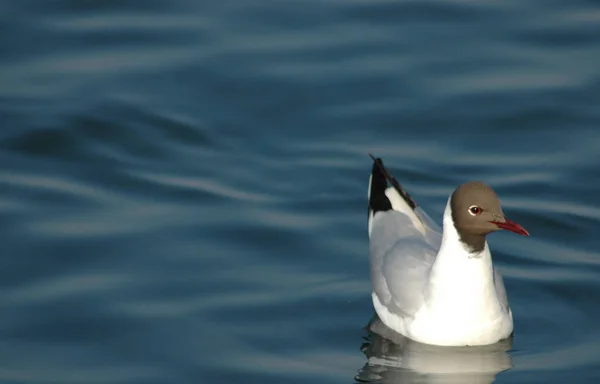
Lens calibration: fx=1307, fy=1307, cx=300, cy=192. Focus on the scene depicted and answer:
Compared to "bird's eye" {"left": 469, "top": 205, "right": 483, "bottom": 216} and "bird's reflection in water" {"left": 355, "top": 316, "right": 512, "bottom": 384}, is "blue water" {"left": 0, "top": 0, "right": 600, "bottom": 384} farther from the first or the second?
"bird's eye" {"left": 469, "top": 205, "right": 483, "bottom": 216}

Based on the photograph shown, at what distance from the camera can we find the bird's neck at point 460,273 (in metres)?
8.46

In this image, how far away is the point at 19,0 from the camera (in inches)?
599

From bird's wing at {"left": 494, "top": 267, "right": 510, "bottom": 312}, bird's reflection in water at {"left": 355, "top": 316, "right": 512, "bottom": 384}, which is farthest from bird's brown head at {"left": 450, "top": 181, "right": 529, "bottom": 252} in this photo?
bird's reflection in water at {"left": 355, "top": 316, "right": 512, "bottom": 384}

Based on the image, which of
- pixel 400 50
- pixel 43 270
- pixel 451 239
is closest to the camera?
pixel 451 239

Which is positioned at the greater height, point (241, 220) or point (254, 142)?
point (254, 142)

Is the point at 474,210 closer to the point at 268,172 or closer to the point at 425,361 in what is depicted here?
the point at 425,361

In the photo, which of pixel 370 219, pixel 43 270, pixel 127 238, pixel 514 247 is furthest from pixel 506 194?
pixel 43 270

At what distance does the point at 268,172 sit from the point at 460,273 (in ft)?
10.8

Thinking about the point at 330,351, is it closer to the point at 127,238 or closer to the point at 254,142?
the point at 127,238

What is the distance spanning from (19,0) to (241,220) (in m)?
6.02

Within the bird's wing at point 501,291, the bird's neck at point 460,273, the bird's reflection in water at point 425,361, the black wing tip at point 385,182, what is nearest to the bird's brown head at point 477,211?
the bird's neck at point 460,273

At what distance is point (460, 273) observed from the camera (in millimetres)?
8484

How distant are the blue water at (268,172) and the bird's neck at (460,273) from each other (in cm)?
41

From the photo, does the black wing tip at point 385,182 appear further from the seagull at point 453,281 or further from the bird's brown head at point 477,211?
the bird's brown head at point 477,211
